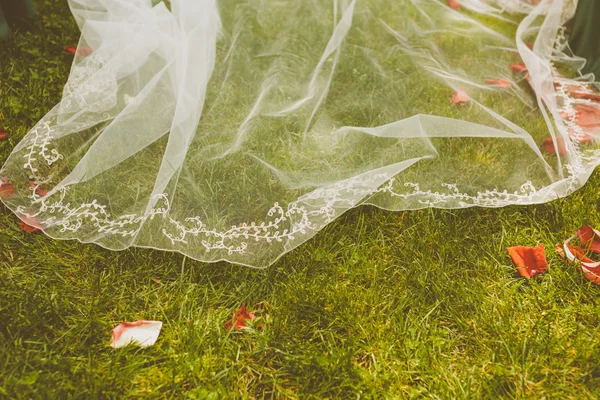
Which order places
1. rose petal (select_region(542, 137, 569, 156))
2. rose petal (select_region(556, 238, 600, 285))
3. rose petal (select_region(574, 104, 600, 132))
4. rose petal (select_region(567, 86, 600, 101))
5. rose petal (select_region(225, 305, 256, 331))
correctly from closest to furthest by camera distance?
rose petal (select_region(225, 305, 256, 331)) < rose petal (select_region(556, 238, 600, 285)) < rose petal (select_region(542, 137, 569, 156)) < rose petal (select_region(574, 104, 600, 132)) < rose petal (select_region(567, 86, 600, 101))

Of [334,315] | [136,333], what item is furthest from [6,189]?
[334,315]

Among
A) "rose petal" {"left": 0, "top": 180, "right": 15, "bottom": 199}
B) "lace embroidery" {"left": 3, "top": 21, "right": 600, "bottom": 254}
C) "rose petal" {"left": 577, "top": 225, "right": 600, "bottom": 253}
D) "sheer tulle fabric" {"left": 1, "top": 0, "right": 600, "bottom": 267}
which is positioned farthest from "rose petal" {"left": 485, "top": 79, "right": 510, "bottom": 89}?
"rose petal" {"left": 0, "top": 180, "right": 15, "bottom": 199}

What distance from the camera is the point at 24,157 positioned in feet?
5.82

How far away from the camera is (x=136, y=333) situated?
5.00 feet

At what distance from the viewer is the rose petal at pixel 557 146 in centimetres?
194

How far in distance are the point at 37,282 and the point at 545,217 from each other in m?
1.91

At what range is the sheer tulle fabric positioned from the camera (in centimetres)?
168

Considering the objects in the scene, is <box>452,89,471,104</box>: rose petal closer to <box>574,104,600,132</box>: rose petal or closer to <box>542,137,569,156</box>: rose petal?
<box>542,137,569,156</box>: rose petal

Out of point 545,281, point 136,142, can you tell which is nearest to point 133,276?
point 136,142

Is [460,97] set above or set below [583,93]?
above

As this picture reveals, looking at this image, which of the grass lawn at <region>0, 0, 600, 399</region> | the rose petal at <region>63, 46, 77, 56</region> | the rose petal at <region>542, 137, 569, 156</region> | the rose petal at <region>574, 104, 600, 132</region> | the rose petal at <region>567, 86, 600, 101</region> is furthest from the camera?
the rose petal at <region>63, 46, 77, 56</region>

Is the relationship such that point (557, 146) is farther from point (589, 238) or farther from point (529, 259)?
point (529, 259)

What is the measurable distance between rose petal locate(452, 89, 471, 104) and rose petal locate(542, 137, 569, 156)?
38cm

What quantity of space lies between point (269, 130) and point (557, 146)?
46.7 inches
